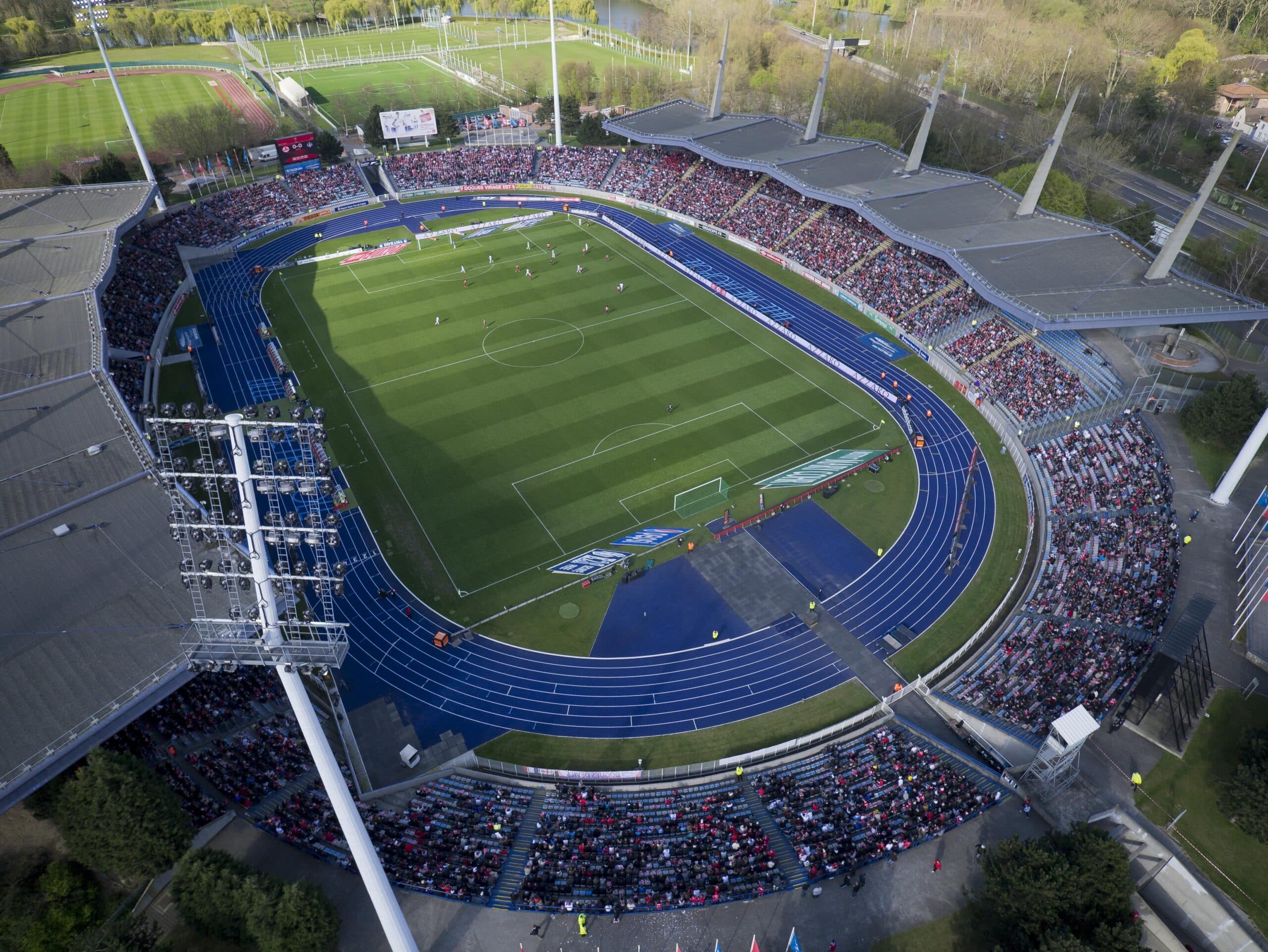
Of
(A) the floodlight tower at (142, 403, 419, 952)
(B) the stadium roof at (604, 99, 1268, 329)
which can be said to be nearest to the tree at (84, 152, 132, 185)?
(B) the stadium roof at (604, 99, 1268, 329)

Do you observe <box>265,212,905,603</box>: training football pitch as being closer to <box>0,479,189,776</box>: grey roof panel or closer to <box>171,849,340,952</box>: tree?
<box>0,479,189,776</box>: grey roof panel

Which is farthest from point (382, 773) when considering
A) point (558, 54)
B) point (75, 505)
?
point (558, 54)

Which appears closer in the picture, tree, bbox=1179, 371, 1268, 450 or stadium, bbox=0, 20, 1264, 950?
stadium, bbox=0, 20, 1264, 950

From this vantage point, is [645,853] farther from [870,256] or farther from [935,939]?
[870,256]

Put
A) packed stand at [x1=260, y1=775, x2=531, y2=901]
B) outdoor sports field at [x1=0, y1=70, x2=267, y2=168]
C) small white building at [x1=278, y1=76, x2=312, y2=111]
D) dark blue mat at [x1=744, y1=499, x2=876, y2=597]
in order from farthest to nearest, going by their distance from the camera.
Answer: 1. small white building at [x1=278, y1=76, x2=312, y2=111]
2. outdoor sports field at [x1=0, y1=70, x2=267, y2=168]
3. dark blue mat at [x1=744, y1=499, x2=876, y2=597]
4. packed stand at [x1=260, y1=775, x2=531, y2=901]

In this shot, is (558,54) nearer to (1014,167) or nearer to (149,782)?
(1014,167)

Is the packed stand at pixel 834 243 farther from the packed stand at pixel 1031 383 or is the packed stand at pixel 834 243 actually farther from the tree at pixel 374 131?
the tree at pixel 374 131

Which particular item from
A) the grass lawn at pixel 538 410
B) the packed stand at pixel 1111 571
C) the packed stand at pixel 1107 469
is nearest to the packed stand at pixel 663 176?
the grass lawn at pixel 538 410
